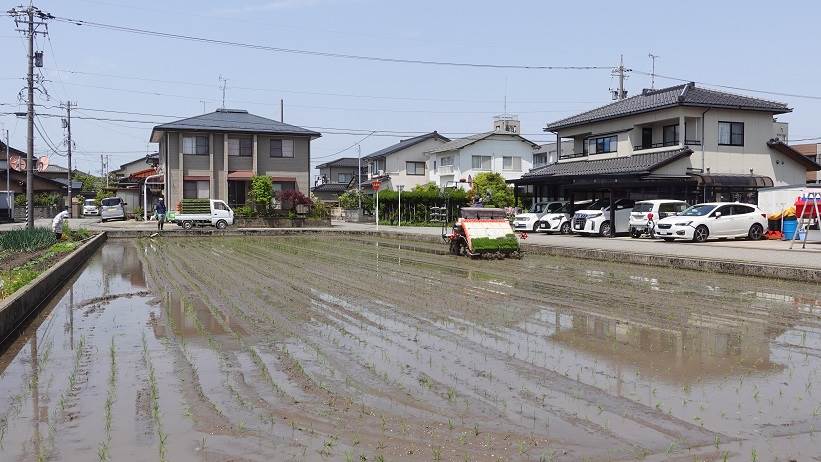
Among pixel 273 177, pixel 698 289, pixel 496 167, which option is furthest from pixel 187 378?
pixel 496 167

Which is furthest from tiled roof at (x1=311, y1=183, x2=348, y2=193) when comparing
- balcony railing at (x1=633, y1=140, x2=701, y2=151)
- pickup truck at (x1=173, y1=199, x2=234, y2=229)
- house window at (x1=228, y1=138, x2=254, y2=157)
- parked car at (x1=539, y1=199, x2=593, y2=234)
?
parked car at (x1=539, y1=199, x2=593, y2=234)

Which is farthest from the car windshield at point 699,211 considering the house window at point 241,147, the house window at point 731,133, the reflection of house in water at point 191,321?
the house window at point 241,147

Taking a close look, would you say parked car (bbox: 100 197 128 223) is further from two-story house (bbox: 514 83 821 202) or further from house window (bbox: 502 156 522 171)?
house window (bbox: 502 156 522 171)

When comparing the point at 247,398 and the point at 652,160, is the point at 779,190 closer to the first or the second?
the point at 652,160

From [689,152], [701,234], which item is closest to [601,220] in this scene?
[701,234]

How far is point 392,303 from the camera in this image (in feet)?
33.4

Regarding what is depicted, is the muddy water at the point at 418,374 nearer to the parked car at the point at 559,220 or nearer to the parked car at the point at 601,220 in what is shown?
the parked car at the point at 601,220

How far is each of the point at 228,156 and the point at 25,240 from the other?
21407 mm

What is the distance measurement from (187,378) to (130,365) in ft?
2.85

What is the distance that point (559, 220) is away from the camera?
28.8 m

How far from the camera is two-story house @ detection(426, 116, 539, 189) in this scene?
5200 centimetres

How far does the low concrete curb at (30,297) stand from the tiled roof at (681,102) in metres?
23.5

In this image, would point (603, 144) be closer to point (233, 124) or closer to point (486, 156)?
point (486, 156)

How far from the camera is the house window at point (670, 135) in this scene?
29688 millimetres
